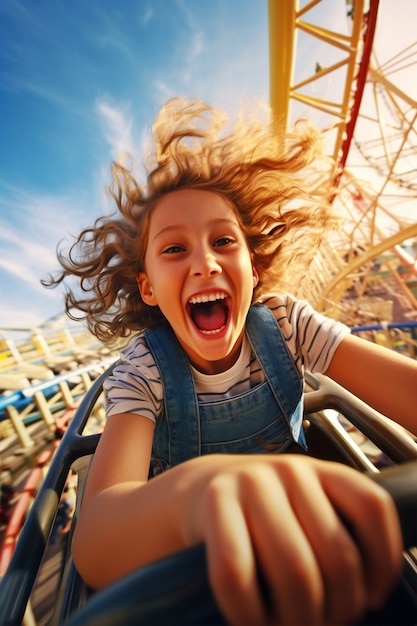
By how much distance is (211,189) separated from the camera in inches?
25.6

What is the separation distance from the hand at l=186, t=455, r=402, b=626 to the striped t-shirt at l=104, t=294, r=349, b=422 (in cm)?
34

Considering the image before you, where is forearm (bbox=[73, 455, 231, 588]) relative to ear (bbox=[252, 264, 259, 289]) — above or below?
below

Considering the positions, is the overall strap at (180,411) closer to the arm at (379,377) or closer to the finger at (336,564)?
the arm at (379,377)

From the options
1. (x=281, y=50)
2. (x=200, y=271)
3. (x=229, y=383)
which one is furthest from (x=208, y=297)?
(x=281, y=50)

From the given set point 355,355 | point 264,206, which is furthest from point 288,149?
point 355,355

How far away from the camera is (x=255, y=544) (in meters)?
0.13

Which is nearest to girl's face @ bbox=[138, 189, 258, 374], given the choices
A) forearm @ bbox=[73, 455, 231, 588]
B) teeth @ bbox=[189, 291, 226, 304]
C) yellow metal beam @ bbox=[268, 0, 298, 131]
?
teeth @ bbox=[189, 291, 226, 304]

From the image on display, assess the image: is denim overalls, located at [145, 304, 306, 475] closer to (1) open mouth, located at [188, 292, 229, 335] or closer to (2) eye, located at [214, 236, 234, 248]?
(1) open mouth, located at [188, 292, 229, 335]

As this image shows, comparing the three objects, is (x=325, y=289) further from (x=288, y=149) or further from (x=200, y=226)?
(x=200, y=226)

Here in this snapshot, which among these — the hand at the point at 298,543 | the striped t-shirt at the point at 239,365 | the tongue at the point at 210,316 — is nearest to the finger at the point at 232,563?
the hand at the point at 298,543

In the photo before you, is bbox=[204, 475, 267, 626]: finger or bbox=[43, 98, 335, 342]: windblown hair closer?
bbox=[204, 475, 267, 626]: finger

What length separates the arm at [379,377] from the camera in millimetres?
442

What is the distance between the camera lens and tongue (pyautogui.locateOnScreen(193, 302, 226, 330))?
60 cm

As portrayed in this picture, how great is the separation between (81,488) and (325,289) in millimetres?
3715
